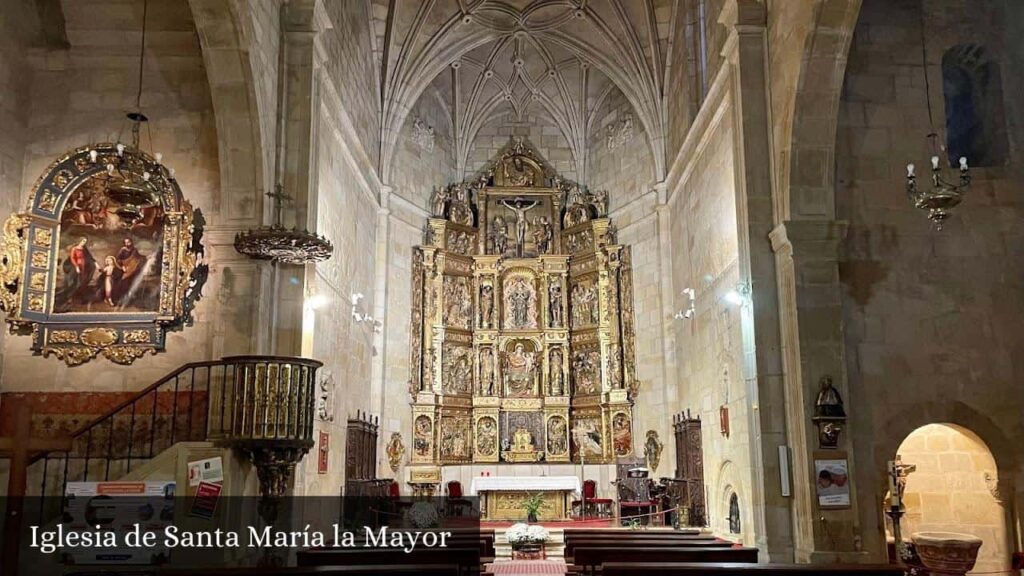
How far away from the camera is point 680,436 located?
16984mm

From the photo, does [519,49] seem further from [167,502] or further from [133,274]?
[167,502]

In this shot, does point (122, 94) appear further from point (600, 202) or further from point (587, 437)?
point (587, 437)

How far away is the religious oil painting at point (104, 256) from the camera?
34.2ft

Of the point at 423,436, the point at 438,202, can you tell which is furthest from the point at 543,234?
the point at 423,436

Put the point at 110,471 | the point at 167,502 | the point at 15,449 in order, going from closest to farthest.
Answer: the point at 15,449, the point at 167,502, the point at 110,471

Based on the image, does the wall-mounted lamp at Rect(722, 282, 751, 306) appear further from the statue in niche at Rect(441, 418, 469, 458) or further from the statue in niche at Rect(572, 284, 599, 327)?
the statue in niche at Rect(441, 418, 469, 458)

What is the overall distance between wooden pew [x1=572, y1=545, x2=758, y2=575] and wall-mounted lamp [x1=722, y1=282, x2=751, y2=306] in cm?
384

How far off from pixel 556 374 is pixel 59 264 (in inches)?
489

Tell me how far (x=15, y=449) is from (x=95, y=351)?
108 inches

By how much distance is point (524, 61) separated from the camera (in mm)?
21703

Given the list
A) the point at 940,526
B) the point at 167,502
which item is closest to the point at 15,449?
the point at 167,502

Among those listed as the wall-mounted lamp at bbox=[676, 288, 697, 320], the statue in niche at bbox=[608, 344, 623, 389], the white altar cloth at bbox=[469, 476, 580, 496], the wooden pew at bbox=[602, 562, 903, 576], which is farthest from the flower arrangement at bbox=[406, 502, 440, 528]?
the wooden pew at bbox=[602, 562, 903, 576]

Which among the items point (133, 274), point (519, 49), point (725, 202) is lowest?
point (133, 274)

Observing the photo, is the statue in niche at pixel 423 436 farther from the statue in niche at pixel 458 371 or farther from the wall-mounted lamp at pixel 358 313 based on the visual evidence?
the wall-mounted lamp at pixel 358 313
